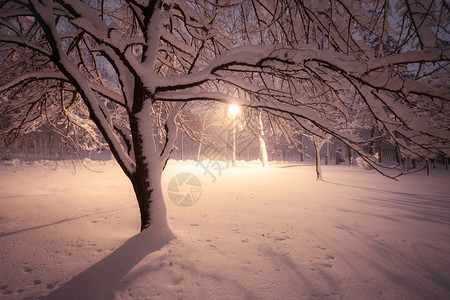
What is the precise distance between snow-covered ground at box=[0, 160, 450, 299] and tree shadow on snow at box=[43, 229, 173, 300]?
0.01 meters

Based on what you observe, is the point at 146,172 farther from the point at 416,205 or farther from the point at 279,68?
the point at 416,205

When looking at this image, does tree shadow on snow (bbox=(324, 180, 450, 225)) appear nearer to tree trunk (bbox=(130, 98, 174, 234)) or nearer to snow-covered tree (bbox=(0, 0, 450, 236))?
snow-covered tree (bbox=(0, 0, 450, 236))

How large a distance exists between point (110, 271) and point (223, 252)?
4.36 ft

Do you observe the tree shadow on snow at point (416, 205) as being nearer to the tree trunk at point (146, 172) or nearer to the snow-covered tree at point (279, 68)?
the snow-covered tree at point (279, 68)

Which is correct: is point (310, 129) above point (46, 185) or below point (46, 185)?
above

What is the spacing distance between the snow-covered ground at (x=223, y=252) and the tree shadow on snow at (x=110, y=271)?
0.01 metres

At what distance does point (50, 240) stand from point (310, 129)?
4.01 metres

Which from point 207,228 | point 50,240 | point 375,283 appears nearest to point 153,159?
point 207,228

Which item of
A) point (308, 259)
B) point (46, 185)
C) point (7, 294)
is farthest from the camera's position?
point (46, 185)

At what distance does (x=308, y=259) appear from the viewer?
8.14 ft

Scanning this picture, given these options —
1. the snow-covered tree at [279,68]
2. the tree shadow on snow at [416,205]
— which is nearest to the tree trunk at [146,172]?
the snow-covered tree at [279,68]

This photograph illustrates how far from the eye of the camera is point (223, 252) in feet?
8.54

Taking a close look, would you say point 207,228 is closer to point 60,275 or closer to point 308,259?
point 308,259

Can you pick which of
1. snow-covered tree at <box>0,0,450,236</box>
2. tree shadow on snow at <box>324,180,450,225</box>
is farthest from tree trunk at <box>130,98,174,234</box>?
tree shadow on snow at <box>324,180,450,225</box>
